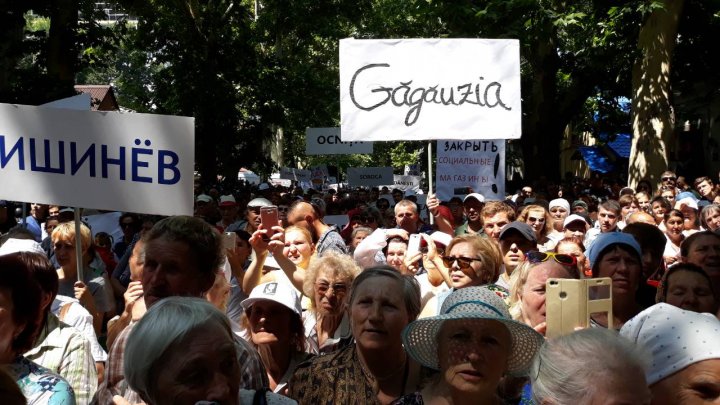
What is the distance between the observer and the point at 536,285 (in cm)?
491

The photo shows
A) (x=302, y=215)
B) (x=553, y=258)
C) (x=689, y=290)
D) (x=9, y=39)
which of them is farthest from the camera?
(x=9, y=39)

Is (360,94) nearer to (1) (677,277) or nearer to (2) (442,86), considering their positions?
(2) (442,86)

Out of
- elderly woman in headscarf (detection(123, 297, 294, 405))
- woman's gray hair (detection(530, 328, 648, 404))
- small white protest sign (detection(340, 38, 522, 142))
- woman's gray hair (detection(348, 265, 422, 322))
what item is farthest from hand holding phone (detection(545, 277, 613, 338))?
small white protest sign (detection(340, 38, 522, 142))

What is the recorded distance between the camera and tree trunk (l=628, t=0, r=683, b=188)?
19609 mm

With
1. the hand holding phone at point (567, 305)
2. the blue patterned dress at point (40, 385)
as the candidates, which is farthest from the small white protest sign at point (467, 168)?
the blue patterned dress at point (40, 385)

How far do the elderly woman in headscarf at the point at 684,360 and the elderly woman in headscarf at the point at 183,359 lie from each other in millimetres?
1270

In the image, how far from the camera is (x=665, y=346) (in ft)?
11.4

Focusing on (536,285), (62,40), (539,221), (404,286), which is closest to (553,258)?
(536,285)

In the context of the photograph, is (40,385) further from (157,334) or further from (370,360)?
(370,360)

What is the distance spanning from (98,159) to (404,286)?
218 cm

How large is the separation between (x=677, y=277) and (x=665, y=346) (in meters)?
1.80

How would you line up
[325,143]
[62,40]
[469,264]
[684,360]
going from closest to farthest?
[684,360]
[469,264]
[62,40]
[325,143]

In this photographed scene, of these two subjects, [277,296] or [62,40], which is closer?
[277,296]

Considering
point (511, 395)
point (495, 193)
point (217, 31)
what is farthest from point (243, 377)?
point (217, 31)
